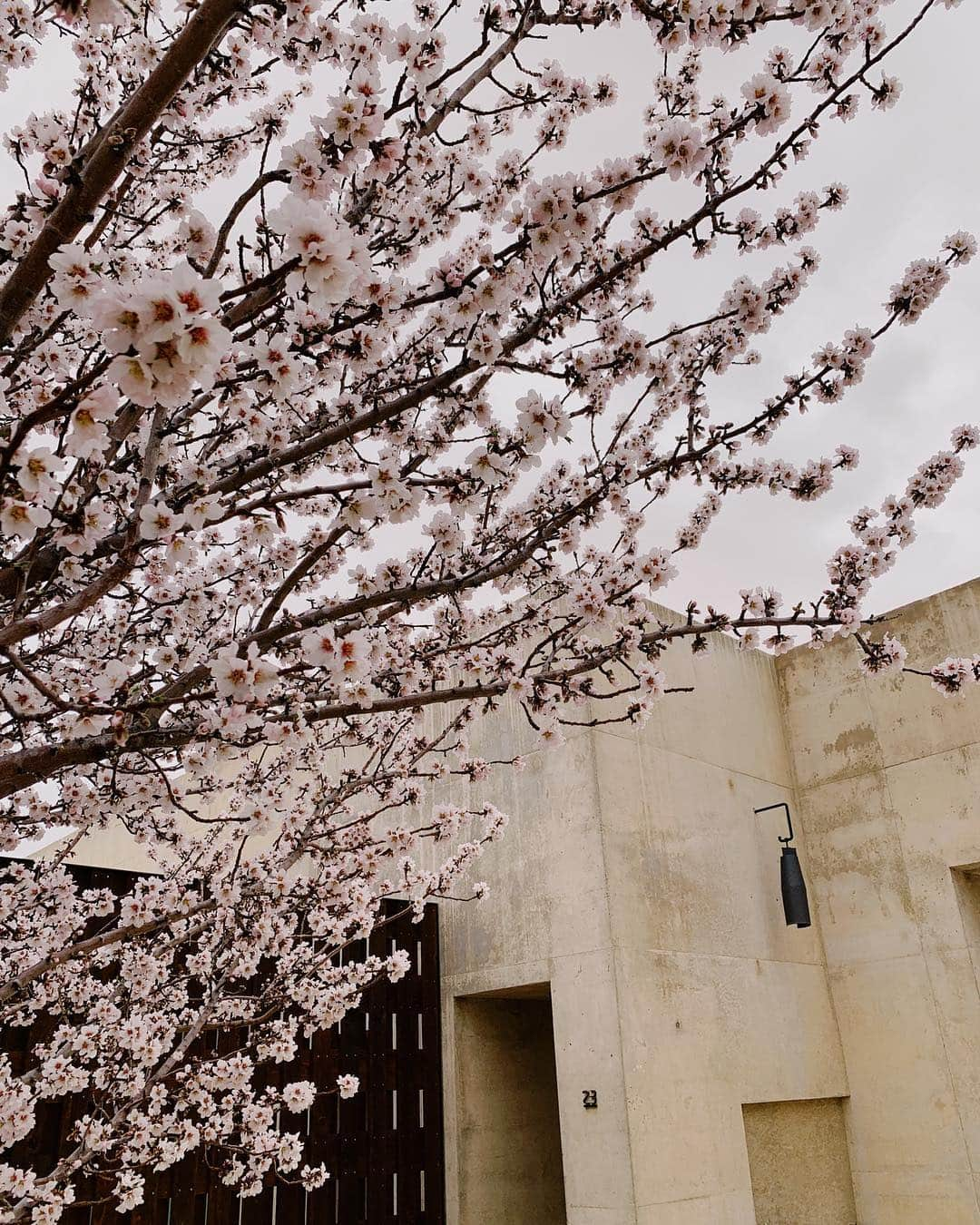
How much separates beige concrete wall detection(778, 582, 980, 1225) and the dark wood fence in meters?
2.88

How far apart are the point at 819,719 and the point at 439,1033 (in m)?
3.66

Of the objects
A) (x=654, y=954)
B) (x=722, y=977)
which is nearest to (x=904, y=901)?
(x=722, y=977)

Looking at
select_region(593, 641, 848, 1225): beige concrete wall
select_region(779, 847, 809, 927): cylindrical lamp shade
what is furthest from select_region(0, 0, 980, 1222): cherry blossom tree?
select_region(779, 847, 809, 927): cylindrical lamp shade

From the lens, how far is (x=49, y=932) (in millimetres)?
3438

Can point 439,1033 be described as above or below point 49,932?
below

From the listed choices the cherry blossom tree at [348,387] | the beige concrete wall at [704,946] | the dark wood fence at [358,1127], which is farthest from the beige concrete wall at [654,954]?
the cherry blossom tree at [348,387]

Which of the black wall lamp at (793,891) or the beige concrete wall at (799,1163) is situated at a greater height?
the black wall lamp at (793,891)

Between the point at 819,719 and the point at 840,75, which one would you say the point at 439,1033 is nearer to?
the point at 819,719

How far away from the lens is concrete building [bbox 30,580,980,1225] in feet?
16.2

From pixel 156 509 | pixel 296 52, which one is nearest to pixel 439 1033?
pixel 156 509

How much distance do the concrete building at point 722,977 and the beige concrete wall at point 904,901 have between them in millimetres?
14

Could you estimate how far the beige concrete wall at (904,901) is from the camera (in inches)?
217

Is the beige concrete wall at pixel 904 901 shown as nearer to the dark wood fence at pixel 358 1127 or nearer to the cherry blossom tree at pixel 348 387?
the dark wood fence at pixel 358 1127

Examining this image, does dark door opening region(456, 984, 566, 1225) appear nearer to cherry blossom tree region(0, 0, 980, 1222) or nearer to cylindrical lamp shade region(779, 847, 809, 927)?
cylindrical lamp shade region(779, 847, 809, 927)
